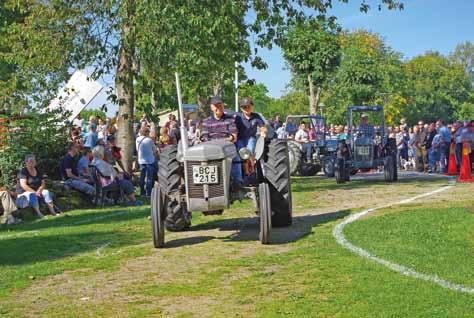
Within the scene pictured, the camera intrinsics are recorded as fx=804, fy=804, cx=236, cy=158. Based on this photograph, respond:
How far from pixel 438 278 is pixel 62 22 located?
1470 cm

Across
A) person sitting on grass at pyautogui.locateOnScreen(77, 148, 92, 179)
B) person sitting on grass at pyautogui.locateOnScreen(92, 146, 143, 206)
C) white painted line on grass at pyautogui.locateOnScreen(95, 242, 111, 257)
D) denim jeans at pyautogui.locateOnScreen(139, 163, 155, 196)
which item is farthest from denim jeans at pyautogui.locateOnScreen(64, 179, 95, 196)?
white painted line on grass at pyautogui.locateOnScreen(95, 242, 111, 257)

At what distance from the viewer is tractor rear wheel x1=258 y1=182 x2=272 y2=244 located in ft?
32.7

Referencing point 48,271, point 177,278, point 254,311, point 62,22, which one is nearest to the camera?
point 254,311

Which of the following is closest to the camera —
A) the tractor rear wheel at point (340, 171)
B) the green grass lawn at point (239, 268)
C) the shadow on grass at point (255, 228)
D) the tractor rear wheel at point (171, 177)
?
the green grass lawn at point (239, 268)

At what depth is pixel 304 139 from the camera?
87.1 ft

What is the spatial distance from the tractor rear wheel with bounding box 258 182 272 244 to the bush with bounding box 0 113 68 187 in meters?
8.34

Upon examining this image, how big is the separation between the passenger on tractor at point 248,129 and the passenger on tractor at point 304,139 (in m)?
14.3

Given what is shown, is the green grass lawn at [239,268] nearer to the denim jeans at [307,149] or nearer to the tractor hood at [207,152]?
the tractor hood at [207,152]

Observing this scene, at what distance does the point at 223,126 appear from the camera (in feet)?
35.9

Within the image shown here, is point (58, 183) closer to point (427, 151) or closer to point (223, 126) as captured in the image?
point (223, 126)

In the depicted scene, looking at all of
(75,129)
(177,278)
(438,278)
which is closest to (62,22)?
(75,129)

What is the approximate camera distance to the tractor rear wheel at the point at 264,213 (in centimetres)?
996

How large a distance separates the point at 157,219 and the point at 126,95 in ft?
35.3

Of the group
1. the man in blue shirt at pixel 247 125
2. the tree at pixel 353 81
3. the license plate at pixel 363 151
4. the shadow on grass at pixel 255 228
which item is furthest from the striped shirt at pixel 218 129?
the tree at pixel 353 81
